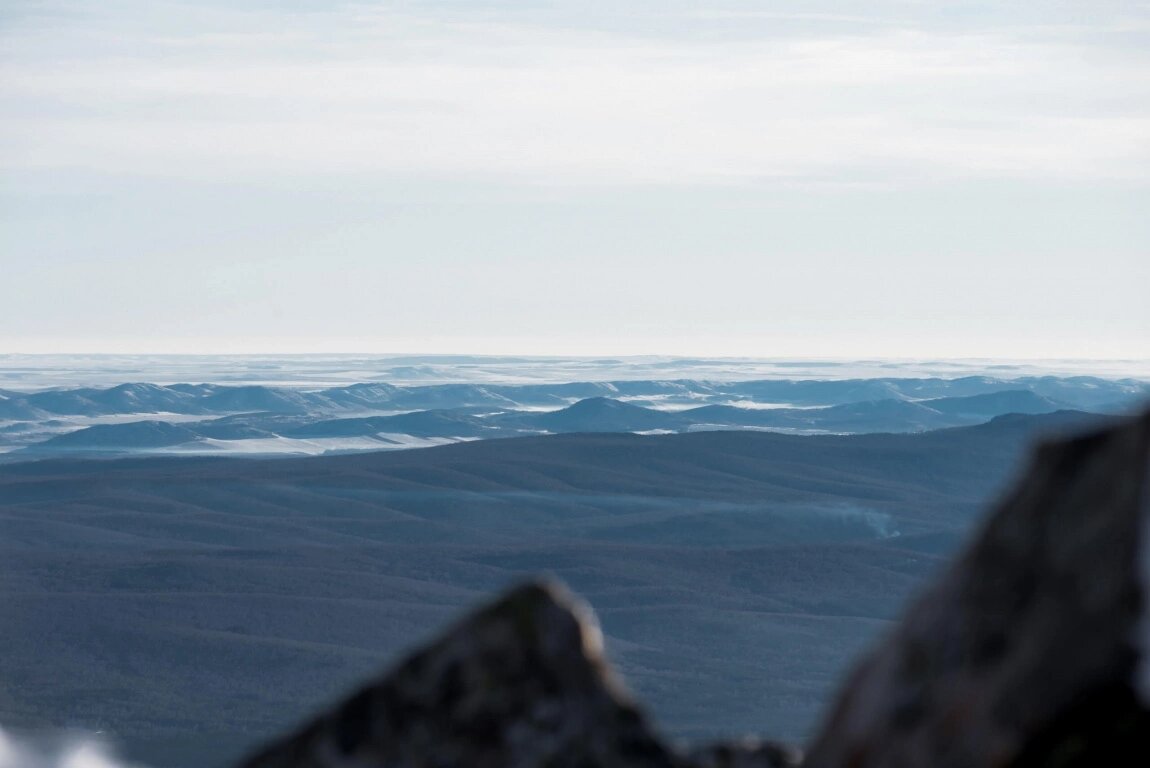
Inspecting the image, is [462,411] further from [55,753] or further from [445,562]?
[55,753]

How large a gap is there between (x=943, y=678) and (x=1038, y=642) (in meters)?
0.15

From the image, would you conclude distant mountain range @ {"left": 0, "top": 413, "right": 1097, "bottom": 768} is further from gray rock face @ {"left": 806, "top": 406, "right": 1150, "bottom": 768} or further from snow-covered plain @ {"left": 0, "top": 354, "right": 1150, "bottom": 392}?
snow-covered plain @ {"left": 0, "top": 354, "right": 1150, "bottom": 392}

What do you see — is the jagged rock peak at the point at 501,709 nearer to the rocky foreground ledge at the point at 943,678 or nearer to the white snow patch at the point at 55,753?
the rocky foreground ledge at the point at 943,678

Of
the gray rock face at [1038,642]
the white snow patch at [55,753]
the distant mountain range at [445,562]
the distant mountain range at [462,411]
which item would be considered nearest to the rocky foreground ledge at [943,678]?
the gray rock face at [1038,642]

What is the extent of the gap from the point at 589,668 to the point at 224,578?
28936mm

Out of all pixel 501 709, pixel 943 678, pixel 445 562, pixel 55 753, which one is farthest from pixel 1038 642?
pixel 445 562

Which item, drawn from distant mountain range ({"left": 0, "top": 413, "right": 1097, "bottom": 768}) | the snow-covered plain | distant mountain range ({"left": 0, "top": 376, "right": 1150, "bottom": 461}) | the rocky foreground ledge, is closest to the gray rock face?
the rocky foreground ledge

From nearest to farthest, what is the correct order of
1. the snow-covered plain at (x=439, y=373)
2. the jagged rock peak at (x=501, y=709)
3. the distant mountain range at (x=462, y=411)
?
1. the jagged rock peak at (x=501, y=709)
2. the distant mountain range at (x=462, y=411)
3. the snow-covered plain at (x=439, y=373)

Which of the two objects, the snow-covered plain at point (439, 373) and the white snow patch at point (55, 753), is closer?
the white snow patch at point (55, 753)

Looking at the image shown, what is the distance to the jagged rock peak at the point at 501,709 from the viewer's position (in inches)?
89.5

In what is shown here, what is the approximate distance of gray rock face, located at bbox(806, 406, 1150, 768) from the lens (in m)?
1.80

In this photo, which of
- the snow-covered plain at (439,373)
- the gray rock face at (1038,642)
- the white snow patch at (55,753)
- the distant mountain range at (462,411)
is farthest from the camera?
the snow-covered plain at (439,373)

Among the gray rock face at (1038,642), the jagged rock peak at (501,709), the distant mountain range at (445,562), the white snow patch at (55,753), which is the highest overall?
the gray rock face at (1038,642)

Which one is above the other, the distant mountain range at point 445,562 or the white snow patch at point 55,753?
the distant mountain range at point 445,562
